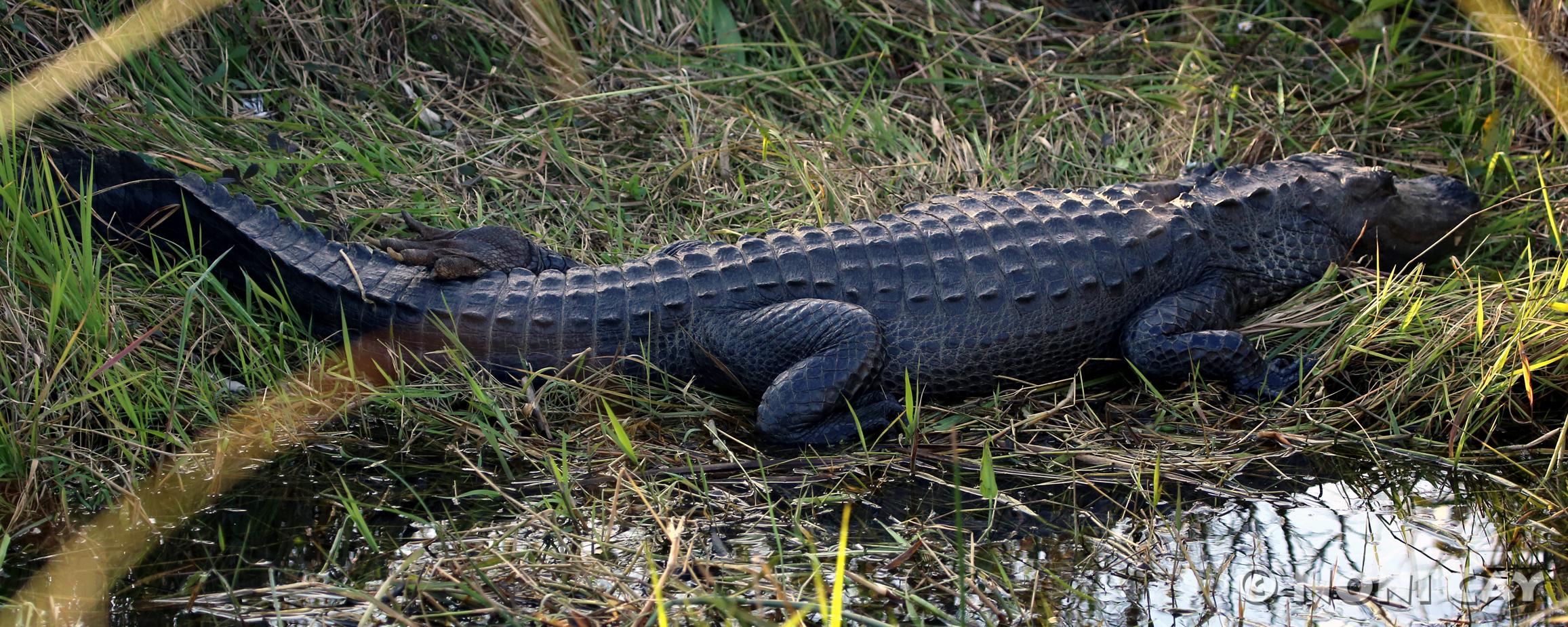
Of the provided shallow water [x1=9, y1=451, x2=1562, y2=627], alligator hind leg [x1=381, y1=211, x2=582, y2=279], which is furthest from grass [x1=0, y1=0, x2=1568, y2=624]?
alligator hind leg [x1=381, y1=211, x2=582, y2=279]

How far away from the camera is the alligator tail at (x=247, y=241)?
341 centimetres

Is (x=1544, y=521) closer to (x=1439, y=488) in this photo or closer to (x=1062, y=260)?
(x=1439, y=488)

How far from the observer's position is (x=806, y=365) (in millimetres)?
3328

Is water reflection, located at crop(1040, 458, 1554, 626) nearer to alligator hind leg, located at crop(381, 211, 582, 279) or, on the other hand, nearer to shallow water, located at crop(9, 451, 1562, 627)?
shallow water, located at crop(9, 451, 1562, 627)

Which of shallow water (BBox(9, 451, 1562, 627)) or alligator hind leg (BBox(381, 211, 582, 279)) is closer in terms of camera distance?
shallow water (BBox(9, 451, 1562, 627))

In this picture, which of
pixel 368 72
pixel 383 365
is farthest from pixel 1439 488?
pixel 368 72

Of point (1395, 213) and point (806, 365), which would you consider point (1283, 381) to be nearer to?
point (1395, 213)

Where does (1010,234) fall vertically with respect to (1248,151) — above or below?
below

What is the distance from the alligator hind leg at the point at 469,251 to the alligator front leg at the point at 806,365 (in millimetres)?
725

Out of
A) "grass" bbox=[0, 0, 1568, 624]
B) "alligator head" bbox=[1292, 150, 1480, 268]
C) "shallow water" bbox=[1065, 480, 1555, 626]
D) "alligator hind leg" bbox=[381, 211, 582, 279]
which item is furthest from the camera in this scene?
"alligator head" bbox=[1292, 150, 1480, 268]

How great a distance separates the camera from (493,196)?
4543 mm

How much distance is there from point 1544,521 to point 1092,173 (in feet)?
7.41

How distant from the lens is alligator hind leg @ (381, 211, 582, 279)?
350 cm

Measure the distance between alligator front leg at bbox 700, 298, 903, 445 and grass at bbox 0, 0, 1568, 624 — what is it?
89mm
